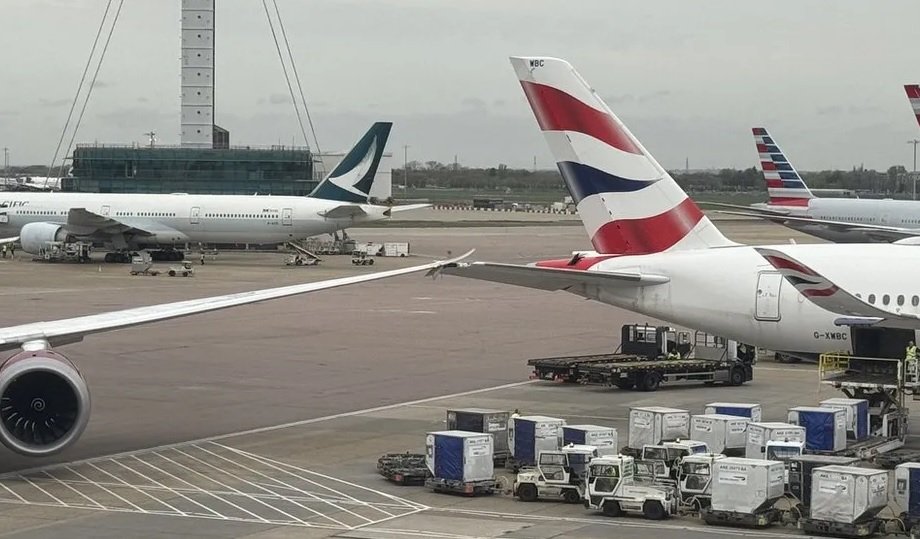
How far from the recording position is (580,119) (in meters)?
30.0

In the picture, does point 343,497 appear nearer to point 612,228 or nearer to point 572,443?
point 572,443

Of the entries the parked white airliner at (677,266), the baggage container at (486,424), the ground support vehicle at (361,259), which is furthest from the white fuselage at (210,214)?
the baggage container at (486,424)

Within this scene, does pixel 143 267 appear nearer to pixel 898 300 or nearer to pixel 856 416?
pixel 898 300

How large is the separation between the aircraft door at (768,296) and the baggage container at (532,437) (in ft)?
24.6

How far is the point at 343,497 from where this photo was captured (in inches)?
805

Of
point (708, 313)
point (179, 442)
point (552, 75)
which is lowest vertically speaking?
point (179, 442)

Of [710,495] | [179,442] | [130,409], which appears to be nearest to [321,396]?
[130,409]

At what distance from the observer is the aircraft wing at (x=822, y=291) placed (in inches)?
1057

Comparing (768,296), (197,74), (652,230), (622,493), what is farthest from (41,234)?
(622,493)

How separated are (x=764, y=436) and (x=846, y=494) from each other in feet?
11.6

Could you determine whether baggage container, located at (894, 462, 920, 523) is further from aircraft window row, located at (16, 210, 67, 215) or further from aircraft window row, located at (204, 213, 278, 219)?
aircraft window row, located at (16, 210, 67, 215)

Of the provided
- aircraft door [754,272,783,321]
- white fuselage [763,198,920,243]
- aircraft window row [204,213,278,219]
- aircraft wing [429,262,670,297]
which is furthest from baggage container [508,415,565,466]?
aircraft window row [204,213,278,219]

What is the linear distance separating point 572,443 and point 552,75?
423 inches

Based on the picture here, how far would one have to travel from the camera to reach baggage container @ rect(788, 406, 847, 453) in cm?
2308
